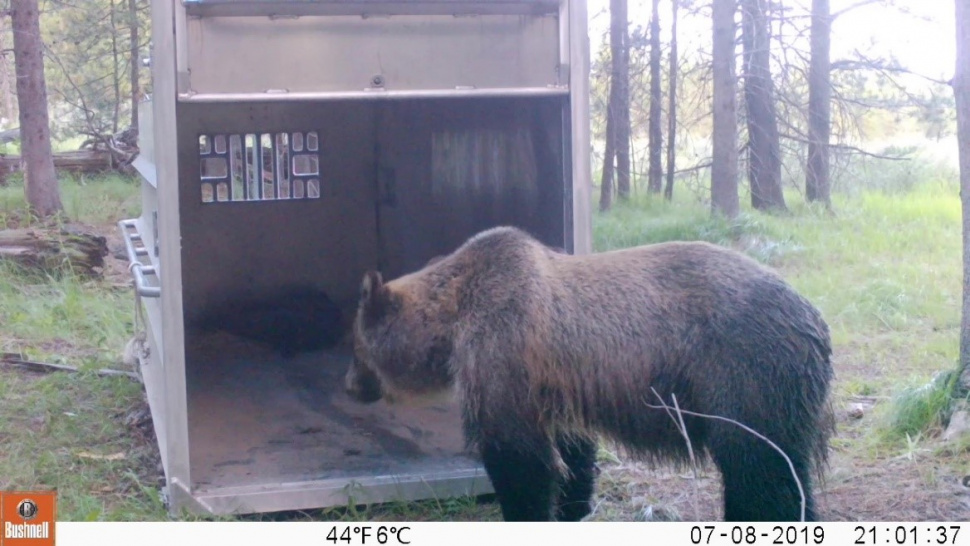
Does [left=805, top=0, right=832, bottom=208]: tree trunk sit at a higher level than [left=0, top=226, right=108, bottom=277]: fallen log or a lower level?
higher

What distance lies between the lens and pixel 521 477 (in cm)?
438

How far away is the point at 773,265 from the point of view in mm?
10891

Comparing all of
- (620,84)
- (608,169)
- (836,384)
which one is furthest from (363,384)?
(620,84)

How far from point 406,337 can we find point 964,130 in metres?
3.34

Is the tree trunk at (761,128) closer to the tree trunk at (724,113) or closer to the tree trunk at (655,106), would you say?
the tree trunk at (655,106)

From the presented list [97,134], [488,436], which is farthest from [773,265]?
[97,134]

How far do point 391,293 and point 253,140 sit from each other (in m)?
3.27

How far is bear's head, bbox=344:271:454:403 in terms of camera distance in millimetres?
4676

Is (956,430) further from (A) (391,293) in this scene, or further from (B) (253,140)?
(B) (253,140)

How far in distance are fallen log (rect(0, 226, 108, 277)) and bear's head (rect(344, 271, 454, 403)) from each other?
6.68m

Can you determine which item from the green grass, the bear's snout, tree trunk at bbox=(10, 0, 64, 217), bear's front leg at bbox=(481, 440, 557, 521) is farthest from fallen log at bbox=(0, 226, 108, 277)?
bear's front leg at bbox=(481, 440, 557, 521)

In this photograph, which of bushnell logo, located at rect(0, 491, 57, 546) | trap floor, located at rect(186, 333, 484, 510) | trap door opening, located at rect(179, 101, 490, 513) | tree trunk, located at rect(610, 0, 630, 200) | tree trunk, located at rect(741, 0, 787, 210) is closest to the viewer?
bushnell logo, located at rect(0, 491, 57, 546)

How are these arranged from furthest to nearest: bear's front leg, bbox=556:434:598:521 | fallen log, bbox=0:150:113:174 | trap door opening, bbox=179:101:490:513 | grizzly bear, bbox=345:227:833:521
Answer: fallen log, bbox=0:150:113:174 → trap door opening, bbox=179:101:490:513 → bear's front leg, bbox=556:434:598:521 → grizzly bear, bbox=345:227:833:521

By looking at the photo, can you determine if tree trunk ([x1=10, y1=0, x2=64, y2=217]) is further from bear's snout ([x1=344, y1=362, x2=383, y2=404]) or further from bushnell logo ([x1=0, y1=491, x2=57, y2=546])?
bushnell logo ([x1=0, y1=491, x2=57, y2=546])
